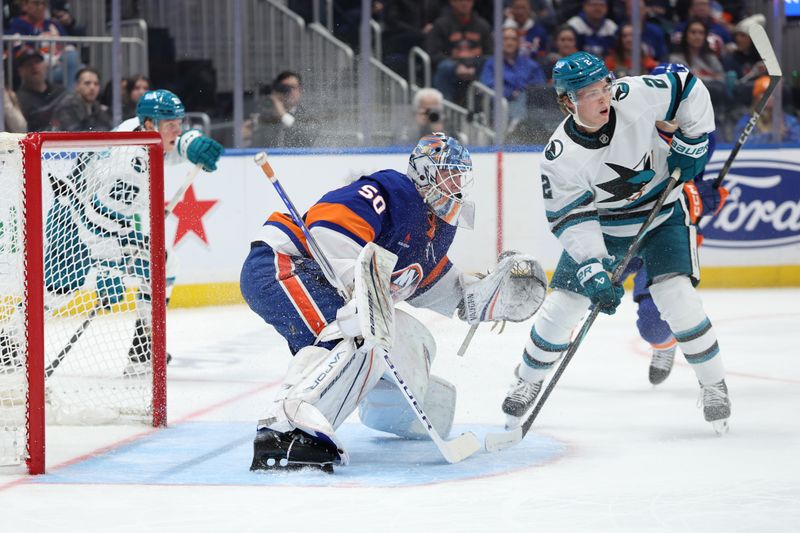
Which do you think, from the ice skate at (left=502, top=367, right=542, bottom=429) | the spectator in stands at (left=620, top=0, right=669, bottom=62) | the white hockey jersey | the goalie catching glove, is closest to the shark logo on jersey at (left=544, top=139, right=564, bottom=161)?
the white hockey jersey

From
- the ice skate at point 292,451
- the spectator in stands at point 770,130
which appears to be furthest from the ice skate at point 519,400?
the spectator in stands at point 770,130

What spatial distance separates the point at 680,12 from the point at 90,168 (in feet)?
14.8

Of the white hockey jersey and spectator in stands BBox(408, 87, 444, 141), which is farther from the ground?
the white hockey jersey

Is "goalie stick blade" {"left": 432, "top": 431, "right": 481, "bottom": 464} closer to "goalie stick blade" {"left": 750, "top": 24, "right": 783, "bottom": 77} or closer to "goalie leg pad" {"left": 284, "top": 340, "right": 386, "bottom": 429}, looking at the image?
"goalie leg pad" {"left": 284, "top": 340, "right": 386, "bottom": 429}

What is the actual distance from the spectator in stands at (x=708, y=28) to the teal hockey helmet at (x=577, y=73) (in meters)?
4.21

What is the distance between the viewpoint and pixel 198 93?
667 centimetres

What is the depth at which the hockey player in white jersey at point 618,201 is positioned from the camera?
3357 millimetres

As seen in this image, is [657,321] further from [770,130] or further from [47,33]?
[47,33]

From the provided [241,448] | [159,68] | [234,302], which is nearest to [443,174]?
[241,448]

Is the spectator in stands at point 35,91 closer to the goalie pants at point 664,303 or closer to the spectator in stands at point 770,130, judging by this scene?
the goalie pants at point 664,303

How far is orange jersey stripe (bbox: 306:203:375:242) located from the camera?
2930 mm

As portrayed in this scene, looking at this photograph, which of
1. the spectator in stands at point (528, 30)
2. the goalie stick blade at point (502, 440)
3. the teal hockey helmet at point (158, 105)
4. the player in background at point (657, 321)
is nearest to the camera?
the goalie stick blade at point (502, 440)

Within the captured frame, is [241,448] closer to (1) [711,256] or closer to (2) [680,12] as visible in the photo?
(1) [711,256]

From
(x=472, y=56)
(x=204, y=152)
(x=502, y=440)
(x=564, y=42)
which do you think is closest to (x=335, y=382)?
(x=502, y=440)
